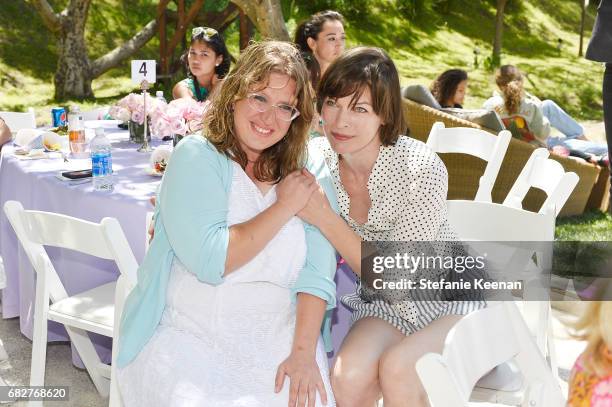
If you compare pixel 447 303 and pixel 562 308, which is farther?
pixel 562 308

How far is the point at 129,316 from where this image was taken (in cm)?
200

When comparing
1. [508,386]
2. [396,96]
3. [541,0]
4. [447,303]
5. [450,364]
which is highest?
[541,0]

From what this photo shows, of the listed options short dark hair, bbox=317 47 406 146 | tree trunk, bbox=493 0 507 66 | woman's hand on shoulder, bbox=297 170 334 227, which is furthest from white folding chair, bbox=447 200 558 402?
tree trunk, bbox=493 0 507 66

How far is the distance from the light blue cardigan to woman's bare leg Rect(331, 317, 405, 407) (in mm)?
171

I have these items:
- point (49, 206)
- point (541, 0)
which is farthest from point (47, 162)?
point (541, 0)

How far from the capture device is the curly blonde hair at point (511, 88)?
5957 mm

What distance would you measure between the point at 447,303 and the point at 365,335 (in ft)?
0.92

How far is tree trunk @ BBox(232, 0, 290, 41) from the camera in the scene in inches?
230

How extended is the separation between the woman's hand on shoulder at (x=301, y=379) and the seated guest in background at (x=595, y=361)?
61cm

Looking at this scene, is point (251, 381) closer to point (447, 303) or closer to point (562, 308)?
point (447, 303)

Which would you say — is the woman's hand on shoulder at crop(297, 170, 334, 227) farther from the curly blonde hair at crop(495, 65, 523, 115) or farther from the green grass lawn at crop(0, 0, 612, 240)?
the curly blonde hair at crop(495, 65, 523, 115)

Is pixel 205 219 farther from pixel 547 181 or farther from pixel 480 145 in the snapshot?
pixel 480 145

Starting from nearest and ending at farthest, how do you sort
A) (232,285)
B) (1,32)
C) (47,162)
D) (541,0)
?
(232,285) → (47,162) → (1,32) → (541,0)

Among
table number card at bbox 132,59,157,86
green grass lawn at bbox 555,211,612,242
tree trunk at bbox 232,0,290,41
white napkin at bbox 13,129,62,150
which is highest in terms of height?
tree trunk at bbox 232,0,290,41
